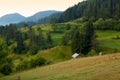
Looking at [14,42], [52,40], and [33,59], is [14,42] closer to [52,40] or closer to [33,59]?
[52,40]

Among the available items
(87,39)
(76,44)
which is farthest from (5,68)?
(87,39)

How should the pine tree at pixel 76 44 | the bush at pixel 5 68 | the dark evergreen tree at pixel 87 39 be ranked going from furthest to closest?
the dark evergreen tree at pixel 87 39 → the pine tree at pixel 76 44 → the bush at pixel 5 68

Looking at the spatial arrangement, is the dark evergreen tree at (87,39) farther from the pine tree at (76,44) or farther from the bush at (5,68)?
the bush at (5,68)

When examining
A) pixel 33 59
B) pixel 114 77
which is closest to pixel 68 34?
pixel 33 59

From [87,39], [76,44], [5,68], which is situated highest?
[5,68]

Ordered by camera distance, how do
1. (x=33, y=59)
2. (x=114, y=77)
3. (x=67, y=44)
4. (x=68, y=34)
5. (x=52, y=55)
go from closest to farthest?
(x=114, y=77), (x=33, y=59), (x=52, y=55), (x=67, y=44), (x=68, y=34)

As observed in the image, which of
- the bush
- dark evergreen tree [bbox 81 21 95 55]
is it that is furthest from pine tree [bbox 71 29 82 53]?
the bush

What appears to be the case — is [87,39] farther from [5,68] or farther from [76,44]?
[5,68]

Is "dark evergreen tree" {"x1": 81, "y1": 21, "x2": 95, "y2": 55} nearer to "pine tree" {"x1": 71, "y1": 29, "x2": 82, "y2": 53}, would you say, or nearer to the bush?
"pine tree" {"x1": 71, "y1": 29, "x2": 82, "y2": 53}

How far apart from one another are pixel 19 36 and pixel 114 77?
144m

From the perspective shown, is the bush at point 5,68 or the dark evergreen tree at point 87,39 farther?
the dark evergreen tree at point 87,39

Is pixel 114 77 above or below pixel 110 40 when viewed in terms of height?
above

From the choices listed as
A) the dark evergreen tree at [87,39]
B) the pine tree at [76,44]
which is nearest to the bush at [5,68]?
the pine tree at [76,44]

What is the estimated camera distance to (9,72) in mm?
72812
